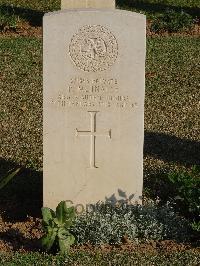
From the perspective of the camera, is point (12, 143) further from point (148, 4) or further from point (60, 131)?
point (148, 4)

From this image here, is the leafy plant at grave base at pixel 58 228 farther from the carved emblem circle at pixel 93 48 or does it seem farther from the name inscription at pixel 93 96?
the carved emblem circle at pixel 93 48

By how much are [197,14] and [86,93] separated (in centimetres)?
1061

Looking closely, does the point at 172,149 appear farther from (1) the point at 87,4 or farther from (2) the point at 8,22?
(2) the point at 8,22

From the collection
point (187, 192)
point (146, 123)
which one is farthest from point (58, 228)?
Answer: point (146, 123)

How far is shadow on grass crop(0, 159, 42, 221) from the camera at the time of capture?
686cm

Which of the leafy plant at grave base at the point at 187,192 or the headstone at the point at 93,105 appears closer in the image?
the headstone at the point at 93,105

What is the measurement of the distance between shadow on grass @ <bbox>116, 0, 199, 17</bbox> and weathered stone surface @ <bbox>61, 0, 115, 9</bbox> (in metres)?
10.3

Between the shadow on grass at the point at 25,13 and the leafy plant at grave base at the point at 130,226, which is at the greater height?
the shadow on grass at the point at 25,13

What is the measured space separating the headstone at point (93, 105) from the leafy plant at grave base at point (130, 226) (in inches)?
11.4

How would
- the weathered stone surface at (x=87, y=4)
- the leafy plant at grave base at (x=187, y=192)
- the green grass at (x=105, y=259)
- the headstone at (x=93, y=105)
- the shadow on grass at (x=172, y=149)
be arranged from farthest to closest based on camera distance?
the shadow on grass at (x=172, y=149) → the leafy plant at grave base at (x=187, y=192) → the weathered stone surface at (x=87, y=4) → the headstone at (x=93, y=105) → the green grass at (x=105, y=259)

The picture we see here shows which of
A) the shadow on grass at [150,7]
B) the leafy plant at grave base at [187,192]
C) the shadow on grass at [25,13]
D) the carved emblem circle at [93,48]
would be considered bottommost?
the leafy plant at grave base at [187,192]

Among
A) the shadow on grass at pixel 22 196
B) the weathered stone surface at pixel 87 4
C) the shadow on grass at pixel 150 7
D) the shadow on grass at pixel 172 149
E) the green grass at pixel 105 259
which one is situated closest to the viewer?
the green grass at pixel 105 259

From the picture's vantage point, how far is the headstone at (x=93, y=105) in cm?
610

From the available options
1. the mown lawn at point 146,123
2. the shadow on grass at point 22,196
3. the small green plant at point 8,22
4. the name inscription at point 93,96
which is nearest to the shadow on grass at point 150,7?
the mown lawn at point 146,123
